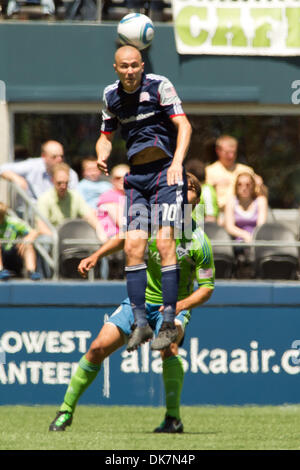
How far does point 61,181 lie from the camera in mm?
11969

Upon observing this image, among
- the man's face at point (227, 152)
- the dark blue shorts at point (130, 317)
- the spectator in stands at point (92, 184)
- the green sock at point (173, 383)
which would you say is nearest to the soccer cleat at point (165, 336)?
the dark blue shorts at point (130, 317)

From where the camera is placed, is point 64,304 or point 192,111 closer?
point 64,304

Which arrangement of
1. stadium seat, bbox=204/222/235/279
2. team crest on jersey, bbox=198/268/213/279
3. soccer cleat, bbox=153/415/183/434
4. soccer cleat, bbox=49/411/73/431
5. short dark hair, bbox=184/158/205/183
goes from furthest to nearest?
short dark hair, bbox=184/158/205/183
stadium seat, bbox=204/222/235/279
team crest on jersey, bbox=198/268/213/279
soccer cleat, bbox=153/415/183/434
soccer cleat, bbox=49/411/73/431

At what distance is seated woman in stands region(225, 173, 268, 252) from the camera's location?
12164 millimetres

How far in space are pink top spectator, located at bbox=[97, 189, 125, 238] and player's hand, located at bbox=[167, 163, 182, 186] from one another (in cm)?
412

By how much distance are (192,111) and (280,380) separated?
351 cm

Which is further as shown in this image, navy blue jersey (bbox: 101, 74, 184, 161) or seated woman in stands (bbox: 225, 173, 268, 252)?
seated woman in stands (bbox: 225, 173, 268, 252)

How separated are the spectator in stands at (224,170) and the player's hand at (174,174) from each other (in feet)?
14.7

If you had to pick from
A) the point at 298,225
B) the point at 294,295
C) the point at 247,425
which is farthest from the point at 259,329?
the point at 247,425

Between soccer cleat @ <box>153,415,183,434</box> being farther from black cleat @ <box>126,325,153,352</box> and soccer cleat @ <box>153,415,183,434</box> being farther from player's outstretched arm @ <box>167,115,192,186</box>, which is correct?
player's outstretched arm @ <box>167,115,192,186</box>

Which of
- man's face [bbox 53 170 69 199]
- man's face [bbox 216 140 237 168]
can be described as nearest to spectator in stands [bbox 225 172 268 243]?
man's face [bbox 216 140 237 168]

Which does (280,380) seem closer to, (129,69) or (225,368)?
(225,368)

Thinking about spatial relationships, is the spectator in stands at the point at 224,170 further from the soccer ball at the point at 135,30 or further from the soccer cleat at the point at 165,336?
the soccer cleat at the point at 165,336

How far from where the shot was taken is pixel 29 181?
12.4 meters
